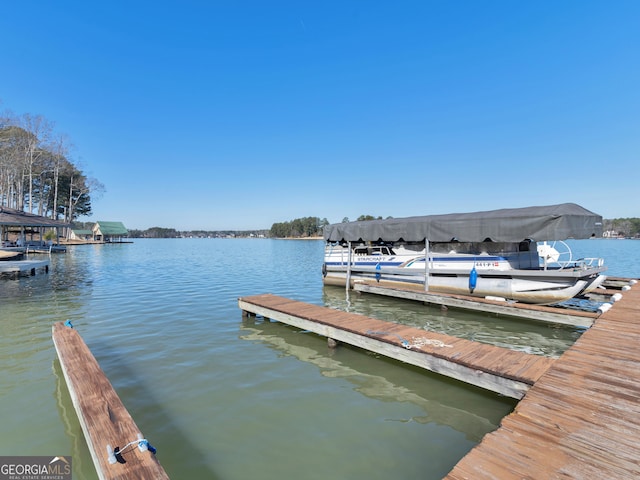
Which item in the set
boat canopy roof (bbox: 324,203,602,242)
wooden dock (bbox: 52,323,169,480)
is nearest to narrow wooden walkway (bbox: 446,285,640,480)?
wooden dock (bbox: 52,323,169,480)

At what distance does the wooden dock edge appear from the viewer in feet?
15.4

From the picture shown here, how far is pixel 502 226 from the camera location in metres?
11.1

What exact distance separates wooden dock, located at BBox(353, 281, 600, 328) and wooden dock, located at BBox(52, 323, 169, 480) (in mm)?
10198

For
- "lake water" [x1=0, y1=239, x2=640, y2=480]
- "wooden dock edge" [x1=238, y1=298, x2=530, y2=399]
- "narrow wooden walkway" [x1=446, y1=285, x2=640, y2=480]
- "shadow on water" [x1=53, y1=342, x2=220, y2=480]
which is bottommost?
"shadow on water" [x1=53, y1=342, x2=220, y2=480]

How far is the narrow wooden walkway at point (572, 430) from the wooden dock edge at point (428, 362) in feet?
1.92

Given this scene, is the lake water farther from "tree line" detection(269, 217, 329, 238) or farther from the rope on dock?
"tree line" detection(269, 217, 329, 238)

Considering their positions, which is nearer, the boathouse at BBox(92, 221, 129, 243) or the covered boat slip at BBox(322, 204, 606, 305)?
the covered boat slip at BBox(322, 204, 606, 305)

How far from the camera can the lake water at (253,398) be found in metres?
3.83

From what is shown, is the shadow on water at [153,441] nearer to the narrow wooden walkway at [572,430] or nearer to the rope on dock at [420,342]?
the narrow wooden walkway at [572,430]

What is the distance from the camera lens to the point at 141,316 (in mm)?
10227

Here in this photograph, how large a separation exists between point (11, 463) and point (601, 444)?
6.28m

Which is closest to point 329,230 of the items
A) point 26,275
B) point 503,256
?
point 503,256

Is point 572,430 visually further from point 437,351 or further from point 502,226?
point 502,226

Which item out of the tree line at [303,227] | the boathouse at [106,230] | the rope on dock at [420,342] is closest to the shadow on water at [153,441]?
the rope on dock at [420,342]
